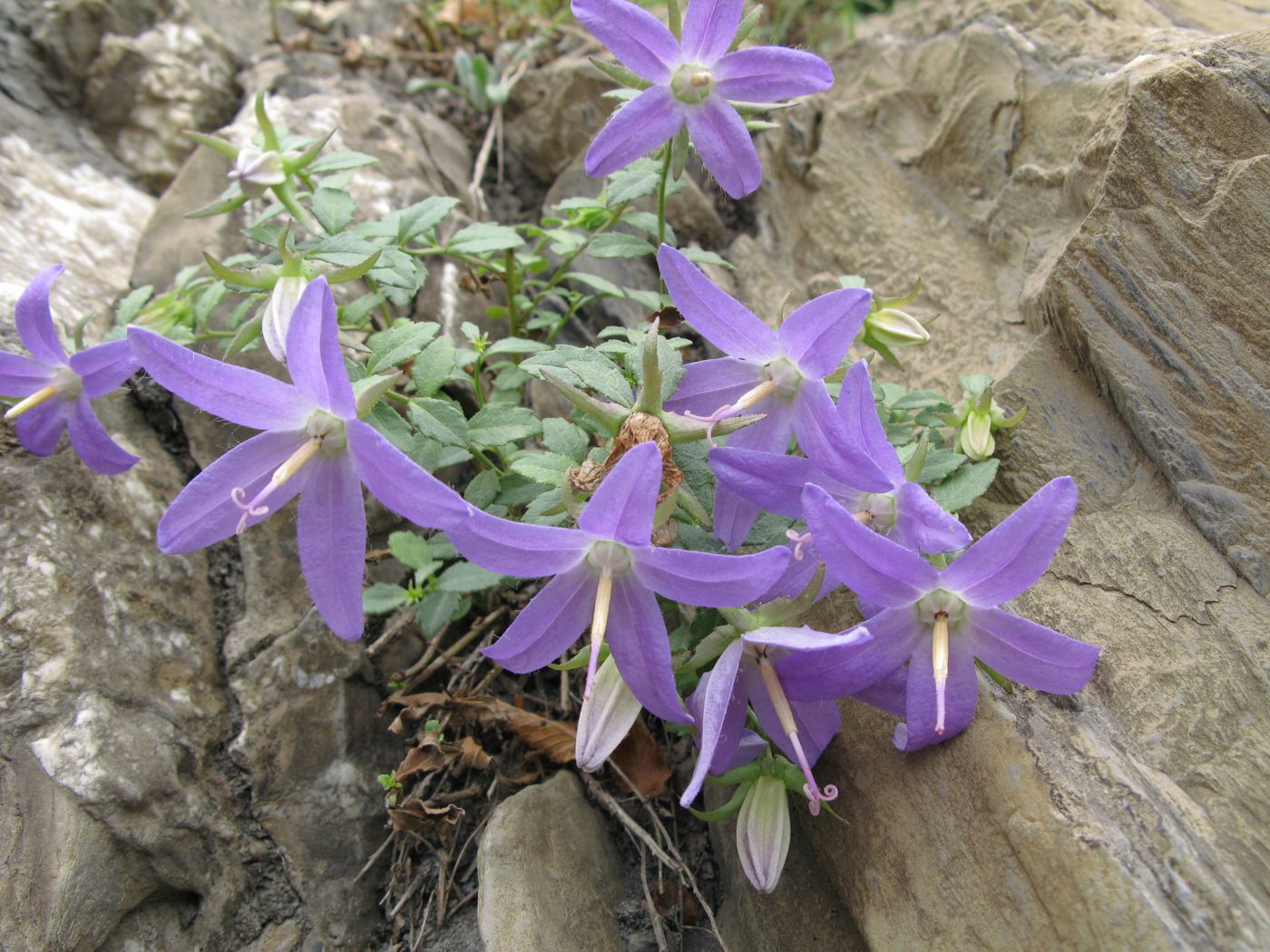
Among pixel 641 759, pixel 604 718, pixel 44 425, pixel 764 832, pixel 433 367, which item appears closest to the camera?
pixel 604 718

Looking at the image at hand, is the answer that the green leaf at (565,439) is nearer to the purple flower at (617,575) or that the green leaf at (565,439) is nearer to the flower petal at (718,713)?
the purple flower at (617,575)

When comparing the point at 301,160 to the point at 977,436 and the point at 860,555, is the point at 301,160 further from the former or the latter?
the point at 977,436

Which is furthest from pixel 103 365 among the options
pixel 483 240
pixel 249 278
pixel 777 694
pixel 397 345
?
pixel 777 694

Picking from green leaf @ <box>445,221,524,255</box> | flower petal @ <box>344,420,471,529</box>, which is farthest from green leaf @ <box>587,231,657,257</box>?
flower petal @ <box>344,420,471,529</box>

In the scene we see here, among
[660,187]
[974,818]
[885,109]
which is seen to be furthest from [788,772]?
[885,109]

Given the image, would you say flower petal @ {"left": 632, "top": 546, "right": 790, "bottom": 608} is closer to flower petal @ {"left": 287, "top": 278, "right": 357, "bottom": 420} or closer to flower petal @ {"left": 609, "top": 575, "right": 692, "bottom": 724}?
flower petal @ {"left": 609, "top": 575, "right": 692, "bottom": 724}

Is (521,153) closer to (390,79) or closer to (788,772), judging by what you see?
(390,79)
